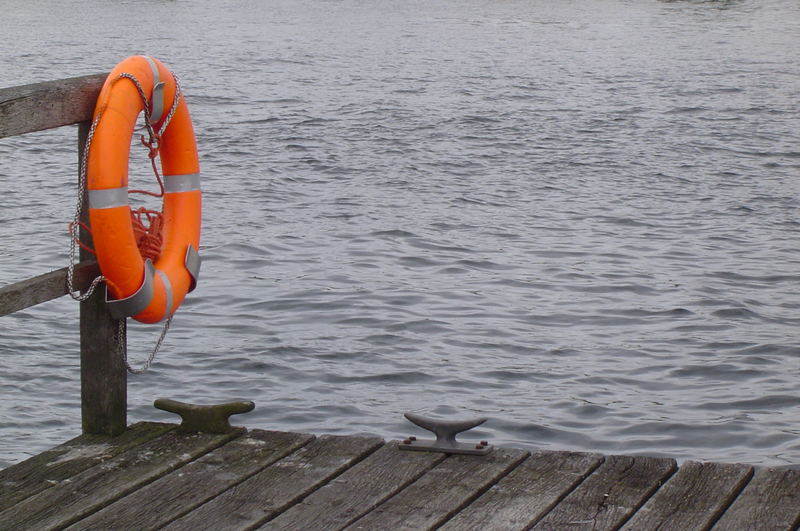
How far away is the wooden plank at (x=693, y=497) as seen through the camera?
3.21 m

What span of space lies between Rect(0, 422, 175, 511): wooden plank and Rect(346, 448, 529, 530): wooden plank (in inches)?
37.5

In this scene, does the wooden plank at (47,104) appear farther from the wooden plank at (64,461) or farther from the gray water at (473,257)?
the gray water at (473,257)

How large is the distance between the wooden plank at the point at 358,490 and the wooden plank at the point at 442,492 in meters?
0.03

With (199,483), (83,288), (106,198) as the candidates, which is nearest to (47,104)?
(106,198)

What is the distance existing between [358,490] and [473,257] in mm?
5760

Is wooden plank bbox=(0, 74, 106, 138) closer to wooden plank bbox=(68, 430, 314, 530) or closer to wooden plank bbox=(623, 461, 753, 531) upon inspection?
wooden plank bbox=(68, 430, 314, 530)

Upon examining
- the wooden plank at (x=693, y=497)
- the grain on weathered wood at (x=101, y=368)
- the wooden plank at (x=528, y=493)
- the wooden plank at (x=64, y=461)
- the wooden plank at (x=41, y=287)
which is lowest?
the wooden plank at (x=64, y=461)

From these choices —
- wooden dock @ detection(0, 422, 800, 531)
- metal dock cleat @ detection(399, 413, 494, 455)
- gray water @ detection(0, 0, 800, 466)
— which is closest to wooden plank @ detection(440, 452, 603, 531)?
wooden dock @ detection(0, 422, 800, 531)

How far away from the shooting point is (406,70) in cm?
2092

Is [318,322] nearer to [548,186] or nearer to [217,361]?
[217,361]

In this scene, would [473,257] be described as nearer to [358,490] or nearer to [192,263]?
[192,263]

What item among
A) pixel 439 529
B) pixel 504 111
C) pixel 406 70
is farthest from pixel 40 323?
pixel 406 70

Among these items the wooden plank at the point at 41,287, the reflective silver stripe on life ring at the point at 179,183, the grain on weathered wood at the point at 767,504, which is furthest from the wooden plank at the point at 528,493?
the reflective silver stripe on life ring at the point at 179,183

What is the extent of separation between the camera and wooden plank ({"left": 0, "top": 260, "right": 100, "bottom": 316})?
341 cm
